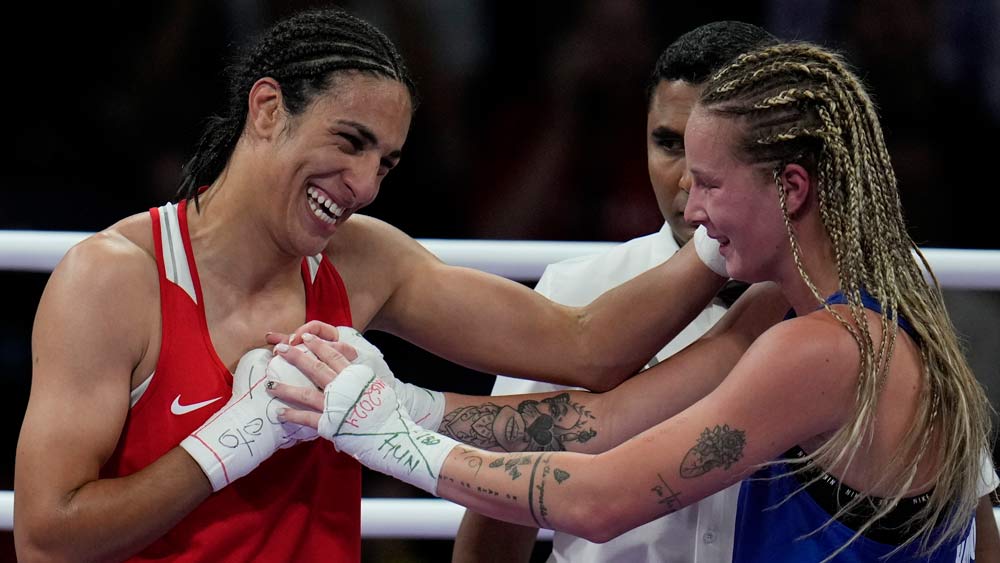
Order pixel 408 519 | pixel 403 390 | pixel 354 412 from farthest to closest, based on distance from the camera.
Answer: pixel 408 519 → pixel 403 390 → pixel 354 412

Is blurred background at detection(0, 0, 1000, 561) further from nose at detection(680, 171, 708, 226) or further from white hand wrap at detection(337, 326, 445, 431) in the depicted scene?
nose at detection(680, 171, 708, 226)

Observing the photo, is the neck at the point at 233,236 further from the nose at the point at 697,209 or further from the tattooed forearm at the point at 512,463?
the nose at the point at 697,209

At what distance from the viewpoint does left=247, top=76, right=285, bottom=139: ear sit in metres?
1.87

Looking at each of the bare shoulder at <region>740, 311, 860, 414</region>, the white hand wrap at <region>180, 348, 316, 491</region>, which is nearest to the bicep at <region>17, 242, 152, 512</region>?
the white hand wrap at <region>180, 348, 316, 491</region>

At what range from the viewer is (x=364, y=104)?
1.85 meters

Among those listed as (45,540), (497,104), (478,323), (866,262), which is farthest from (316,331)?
(497,104)

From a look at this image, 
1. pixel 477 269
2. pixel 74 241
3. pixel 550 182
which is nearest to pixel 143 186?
pixel 550 182

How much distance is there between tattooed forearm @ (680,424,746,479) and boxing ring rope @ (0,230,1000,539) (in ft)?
2.41

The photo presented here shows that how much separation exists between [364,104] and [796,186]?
26.4 inches

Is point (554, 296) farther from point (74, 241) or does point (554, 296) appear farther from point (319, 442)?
point (74, 241)

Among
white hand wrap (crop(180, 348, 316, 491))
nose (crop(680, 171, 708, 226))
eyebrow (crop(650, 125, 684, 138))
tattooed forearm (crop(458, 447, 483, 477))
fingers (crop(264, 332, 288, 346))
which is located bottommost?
tattooed forearm (crop(458, 447, 483, 477))

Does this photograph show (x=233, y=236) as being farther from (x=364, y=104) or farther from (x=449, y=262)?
(x=449, y=262)

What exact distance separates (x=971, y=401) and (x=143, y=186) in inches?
113

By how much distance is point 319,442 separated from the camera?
74.5 inches
